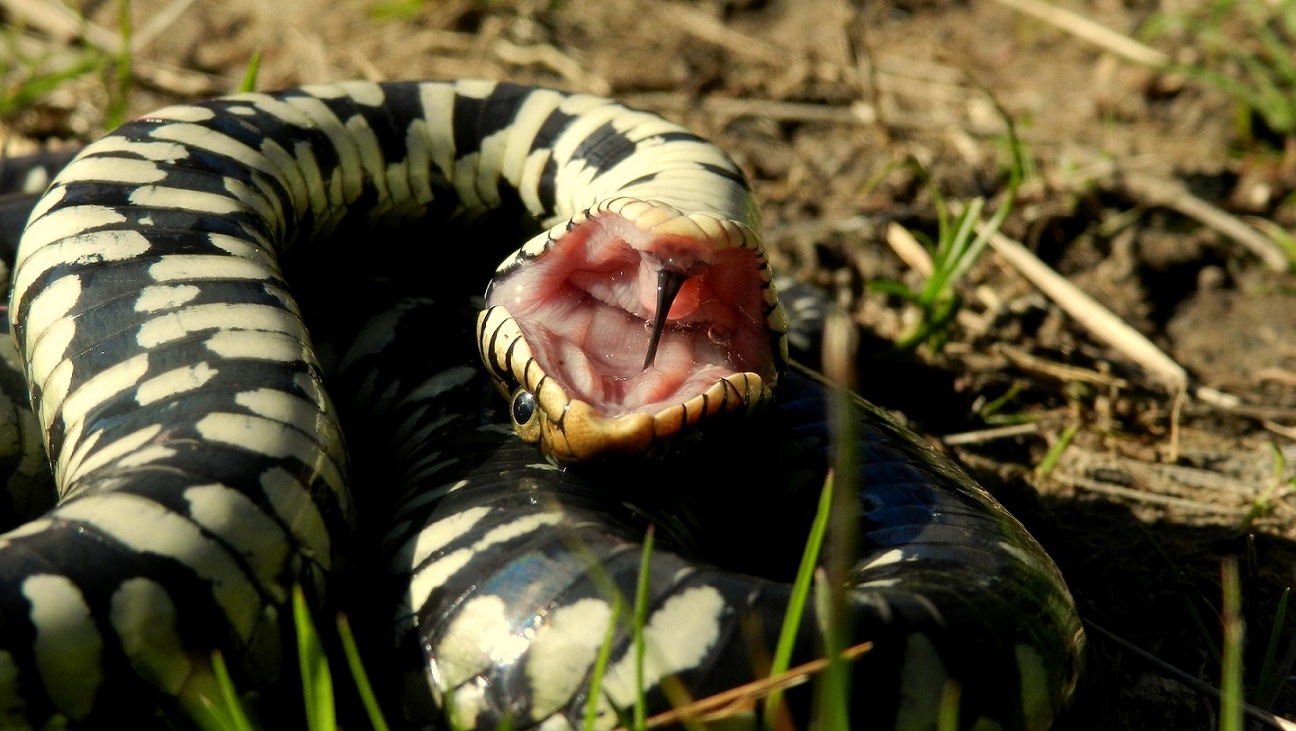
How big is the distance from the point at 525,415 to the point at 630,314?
0.37 m

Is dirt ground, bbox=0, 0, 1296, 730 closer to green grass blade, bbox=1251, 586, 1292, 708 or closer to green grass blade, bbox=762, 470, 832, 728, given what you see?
green grass blade, bbox=1251, 586, 1292, 708

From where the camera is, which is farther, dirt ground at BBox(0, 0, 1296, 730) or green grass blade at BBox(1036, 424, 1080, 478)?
green grass blade at BBox(1036, 424, 1080, 478)

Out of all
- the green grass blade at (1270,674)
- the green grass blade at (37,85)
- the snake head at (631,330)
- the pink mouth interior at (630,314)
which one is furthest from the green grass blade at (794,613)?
the green grass blade at (37,85)

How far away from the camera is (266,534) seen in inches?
80.7

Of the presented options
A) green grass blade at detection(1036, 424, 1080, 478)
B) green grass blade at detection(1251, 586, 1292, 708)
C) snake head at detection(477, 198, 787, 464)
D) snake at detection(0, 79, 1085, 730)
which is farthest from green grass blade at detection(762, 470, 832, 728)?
green grass blade at detection(1036, 424, 1080, 478)

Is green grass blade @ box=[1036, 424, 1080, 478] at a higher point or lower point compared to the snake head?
lower

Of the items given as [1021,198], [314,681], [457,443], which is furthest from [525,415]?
[1021,198]

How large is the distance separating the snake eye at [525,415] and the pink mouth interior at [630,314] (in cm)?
7

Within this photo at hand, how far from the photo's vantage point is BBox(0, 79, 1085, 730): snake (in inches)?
75.5

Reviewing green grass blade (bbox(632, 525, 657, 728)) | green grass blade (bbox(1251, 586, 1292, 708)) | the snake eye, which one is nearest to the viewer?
green grass blade (bbox(632, 525, 657, 728))

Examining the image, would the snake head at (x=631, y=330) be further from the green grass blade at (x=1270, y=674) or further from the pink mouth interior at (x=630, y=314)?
the green grass blade at (x=1270, y=674)

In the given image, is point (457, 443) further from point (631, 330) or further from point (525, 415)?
point (631, 330)

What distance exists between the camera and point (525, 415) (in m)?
2.47

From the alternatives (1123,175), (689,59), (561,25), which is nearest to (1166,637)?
(1123,175)
